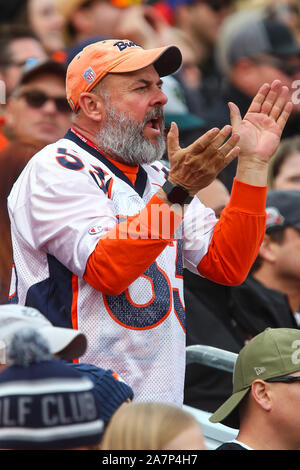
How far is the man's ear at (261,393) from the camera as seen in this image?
11.8ft

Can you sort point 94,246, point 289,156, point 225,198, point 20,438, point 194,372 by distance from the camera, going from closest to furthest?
point 20,438, point 94,246, point 194,372, point 225,198, point 289,156

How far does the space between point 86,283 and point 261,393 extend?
32.3 inches

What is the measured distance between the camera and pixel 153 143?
379 cm

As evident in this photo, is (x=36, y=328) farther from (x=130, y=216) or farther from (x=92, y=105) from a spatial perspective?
(x=92, y=105)

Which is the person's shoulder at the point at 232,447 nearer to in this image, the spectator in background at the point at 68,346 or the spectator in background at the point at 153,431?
the spectator in background at the point at 68,346

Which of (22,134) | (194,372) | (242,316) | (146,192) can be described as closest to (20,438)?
(146,192)

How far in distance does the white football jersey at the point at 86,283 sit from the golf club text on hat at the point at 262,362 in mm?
249

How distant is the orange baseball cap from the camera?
12.4ft

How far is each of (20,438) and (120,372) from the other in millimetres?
952

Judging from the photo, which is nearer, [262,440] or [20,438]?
[20,438]

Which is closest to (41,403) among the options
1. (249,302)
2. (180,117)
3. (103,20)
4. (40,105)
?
(249,302)

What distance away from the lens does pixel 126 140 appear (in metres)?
3.71

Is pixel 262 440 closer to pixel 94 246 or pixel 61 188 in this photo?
pixel 94 246
